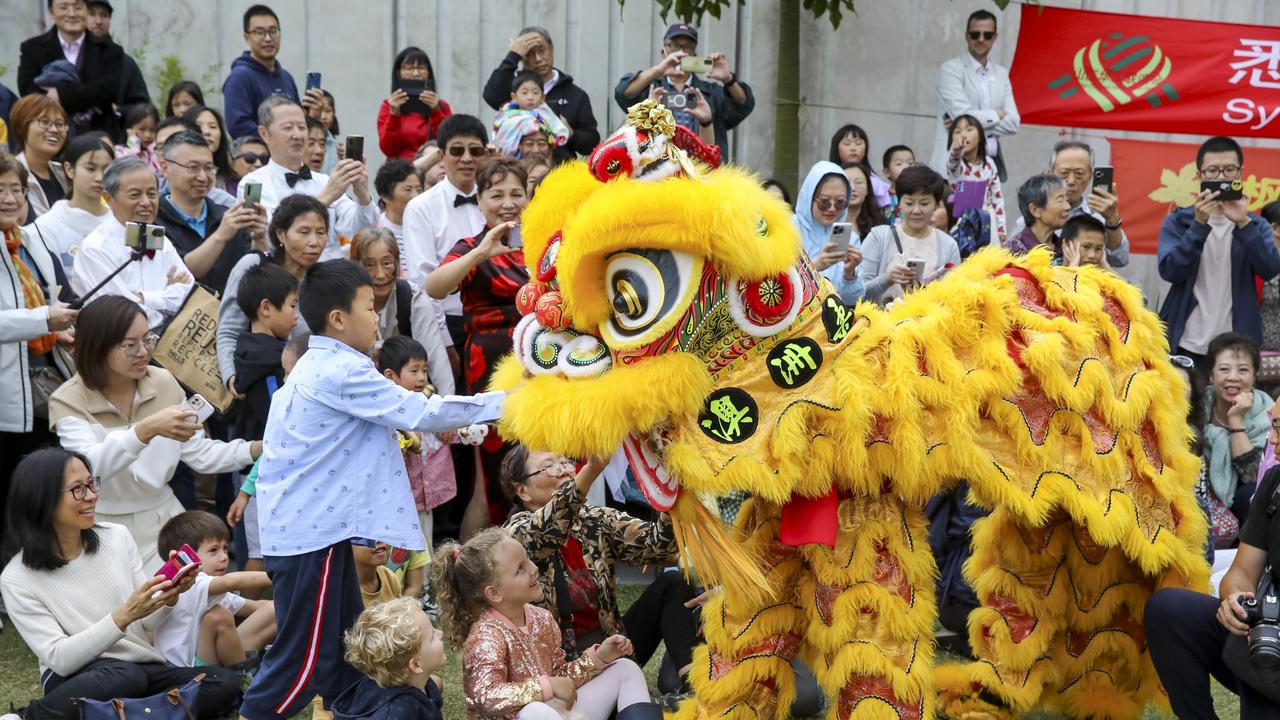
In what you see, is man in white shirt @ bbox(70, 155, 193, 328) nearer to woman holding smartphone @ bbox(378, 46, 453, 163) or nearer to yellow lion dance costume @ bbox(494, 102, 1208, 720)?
woman holding smartphone @ bbox(378, 46, 453, 163)

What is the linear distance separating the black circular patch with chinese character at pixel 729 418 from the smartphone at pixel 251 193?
2.90 metres

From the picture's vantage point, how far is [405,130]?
782 centimetres

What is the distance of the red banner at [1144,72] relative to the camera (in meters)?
9.42

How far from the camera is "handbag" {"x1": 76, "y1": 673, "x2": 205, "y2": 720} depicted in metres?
4.09

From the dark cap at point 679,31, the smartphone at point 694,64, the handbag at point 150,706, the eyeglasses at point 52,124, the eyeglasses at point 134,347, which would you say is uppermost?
the dark cap at point 679,31

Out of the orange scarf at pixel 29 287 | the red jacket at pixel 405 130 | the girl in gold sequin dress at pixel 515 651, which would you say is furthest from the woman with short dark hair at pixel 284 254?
the red jacket at pixel 405 130

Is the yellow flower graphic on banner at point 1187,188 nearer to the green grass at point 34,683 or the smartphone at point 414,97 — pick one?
the smartphone at point 414,97

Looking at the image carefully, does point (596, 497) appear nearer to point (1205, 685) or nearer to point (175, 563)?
Answer: point (175, 563)

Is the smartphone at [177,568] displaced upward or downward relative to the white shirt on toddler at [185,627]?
upward

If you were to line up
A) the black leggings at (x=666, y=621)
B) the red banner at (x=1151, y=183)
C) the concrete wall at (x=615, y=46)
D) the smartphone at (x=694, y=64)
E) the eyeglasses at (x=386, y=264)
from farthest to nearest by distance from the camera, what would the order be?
the red banner at (x=1151, y=183), the concrete wall at (x=615, y=46), the smartphone at (x=694, y=64), the eyeglasses at (x=386, y=264), the black leggings at (x=666, y=621)

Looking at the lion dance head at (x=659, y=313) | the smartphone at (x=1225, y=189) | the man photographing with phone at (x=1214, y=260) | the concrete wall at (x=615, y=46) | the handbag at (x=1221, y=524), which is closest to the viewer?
the lion dance head at (x=659, y=313)

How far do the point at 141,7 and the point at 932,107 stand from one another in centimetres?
572

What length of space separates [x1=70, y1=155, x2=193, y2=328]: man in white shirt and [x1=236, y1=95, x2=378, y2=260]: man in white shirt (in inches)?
21.5

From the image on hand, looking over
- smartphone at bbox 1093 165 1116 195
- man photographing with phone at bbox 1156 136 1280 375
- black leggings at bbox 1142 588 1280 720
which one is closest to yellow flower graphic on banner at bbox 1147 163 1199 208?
man photographing with phone at bbox 1156 136 1280 375
